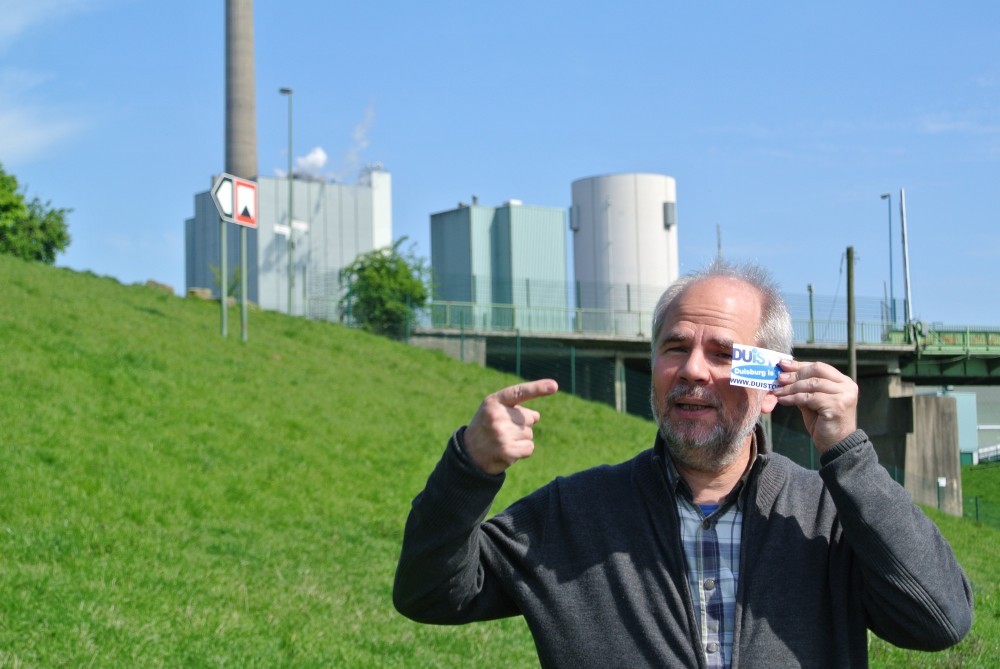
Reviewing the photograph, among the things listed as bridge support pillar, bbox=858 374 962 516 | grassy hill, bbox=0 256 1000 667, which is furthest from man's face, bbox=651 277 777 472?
bridge support pillar, bbox=858 374 962 516

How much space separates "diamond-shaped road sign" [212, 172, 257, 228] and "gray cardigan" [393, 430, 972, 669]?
18802mm

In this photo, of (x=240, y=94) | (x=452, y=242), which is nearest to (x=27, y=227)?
(x=240, y=94)

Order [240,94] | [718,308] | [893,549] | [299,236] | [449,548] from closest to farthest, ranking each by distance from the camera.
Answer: [893,549] < [449,548] < [718,308] < [240,94] < [299,236]

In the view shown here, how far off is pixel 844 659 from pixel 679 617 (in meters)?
0.39

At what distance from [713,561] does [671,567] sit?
11 cm

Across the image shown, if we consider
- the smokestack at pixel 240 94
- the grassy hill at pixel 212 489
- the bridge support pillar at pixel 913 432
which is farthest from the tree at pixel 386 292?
the bridge support pillar at pixel 913 432

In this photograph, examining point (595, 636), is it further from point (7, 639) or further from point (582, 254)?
point (582, 254)

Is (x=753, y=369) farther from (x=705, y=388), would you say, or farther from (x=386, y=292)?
(x=386, y=292)

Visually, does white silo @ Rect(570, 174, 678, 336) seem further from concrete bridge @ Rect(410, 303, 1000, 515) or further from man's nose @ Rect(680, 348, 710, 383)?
man's nose @ Rect(680, 348, 710, 383)

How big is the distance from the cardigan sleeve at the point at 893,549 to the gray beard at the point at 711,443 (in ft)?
0.83

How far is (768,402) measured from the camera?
3018 millimetres

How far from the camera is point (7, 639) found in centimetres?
612

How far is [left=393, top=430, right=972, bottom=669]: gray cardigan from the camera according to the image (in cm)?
265

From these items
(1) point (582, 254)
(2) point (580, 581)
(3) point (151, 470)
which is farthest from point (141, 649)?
(1) point (582, 254)
